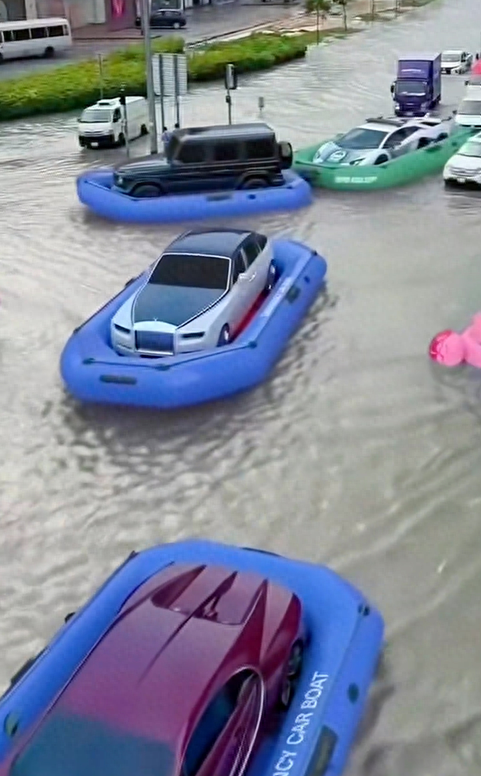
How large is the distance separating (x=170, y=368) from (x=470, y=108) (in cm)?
1698

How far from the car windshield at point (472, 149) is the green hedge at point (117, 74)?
15.7 meters

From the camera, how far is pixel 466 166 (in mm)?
21312

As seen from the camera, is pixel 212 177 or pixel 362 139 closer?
pixel 212 177

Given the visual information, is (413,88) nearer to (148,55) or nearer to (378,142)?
(378,142)

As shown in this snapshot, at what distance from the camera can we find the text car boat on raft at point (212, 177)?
20297mm

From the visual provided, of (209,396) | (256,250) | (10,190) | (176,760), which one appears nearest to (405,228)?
(256,250)

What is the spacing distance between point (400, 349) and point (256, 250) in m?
2.79

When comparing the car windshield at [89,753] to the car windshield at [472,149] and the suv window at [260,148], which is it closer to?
the suv window at [260,148]

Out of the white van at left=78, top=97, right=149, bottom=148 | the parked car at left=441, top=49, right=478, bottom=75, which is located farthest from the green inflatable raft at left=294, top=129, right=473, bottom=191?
the parked car at left=441, top=49, right=478, bottom=75

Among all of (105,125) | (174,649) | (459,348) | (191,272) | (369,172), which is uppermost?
(174,649)

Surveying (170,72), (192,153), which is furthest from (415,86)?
(192,153)

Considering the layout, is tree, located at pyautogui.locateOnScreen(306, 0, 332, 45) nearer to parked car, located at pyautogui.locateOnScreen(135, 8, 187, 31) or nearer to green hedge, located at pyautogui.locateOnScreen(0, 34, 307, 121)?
parked car, located at pyautogui.locateOnScreen(135, 8, 187, 31)

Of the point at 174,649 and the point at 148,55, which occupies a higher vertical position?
the point at 148,55

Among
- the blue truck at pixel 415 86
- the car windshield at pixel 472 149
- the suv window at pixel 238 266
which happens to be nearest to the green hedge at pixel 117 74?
the blue truck at pixel 415 86
